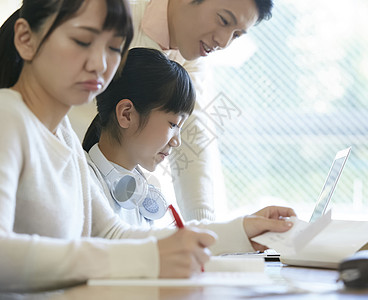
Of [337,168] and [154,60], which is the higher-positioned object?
[154,60]

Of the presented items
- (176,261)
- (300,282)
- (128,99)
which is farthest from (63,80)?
(128,99)

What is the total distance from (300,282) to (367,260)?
0.43ft

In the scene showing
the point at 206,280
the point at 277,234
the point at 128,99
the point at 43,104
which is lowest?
the point at 206,280

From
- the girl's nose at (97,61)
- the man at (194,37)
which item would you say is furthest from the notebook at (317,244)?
the man at (194,37)

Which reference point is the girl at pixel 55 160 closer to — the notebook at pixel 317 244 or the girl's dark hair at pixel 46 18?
the girl's dark hair at pixel 46 18

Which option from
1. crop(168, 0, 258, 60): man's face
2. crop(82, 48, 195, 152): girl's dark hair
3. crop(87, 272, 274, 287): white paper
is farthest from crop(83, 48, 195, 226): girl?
crop(87, 272, 274, 287): white paper

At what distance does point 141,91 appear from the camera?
5.32 ft

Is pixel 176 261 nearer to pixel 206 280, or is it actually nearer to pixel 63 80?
pixel 206 280

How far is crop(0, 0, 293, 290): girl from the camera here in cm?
78

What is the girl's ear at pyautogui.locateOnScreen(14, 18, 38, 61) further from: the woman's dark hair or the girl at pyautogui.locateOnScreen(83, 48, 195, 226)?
the woman's dark hair

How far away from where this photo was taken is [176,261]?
32.1 inches

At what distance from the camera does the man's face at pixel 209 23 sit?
1716 mm

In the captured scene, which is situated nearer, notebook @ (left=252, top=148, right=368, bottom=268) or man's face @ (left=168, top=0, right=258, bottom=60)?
notebook @ (left=252, top=148, right=368, bottom=268)

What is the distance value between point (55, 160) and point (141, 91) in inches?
26.4
